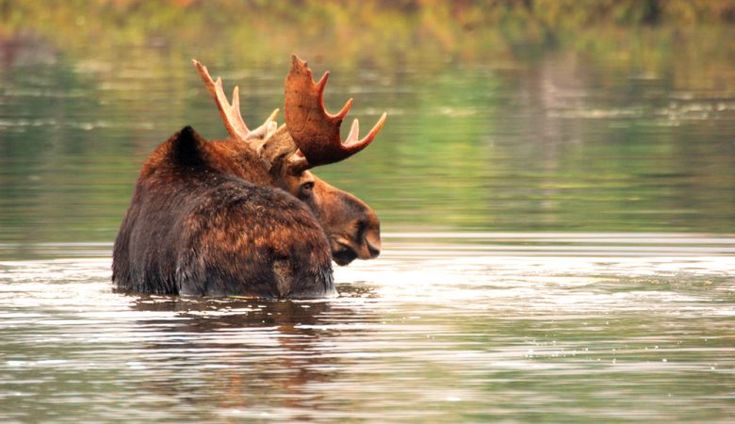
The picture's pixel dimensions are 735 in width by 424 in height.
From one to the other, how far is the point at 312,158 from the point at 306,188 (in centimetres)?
21

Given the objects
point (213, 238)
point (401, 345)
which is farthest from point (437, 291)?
point (401, 345)

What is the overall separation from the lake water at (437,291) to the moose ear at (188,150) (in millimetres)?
823

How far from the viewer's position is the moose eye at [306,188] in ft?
48.0

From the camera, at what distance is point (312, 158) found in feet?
47.6

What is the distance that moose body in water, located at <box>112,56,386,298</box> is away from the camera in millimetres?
12914

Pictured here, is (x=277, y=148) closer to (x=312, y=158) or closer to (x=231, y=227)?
(x=312, y=158)

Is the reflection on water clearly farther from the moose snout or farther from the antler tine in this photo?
the antler tine

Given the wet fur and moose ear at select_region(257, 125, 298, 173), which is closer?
the wet fur

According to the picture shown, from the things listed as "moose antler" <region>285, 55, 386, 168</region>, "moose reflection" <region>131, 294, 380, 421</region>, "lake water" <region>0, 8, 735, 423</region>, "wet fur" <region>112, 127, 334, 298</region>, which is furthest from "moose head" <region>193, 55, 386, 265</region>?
"moose reflection" <region>131, 294, 380, 421</region>

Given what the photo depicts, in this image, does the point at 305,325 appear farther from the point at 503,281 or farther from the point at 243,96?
the point at 243,96

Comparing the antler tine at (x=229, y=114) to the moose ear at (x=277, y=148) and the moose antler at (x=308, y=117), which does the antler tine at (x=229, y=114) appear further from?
the moose antler at (x=308, y=117)

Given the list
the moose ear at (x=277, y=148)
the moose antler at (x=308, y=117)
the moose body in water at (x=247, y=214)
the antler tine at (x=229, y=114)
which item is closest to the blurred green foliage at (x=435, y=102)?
the antler tine at (x=229, y=114)

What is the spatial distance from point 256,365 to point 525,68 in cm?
3302

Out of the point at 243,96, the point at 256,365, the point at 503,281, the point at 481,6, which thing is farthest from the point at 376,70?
the point at 256,365
